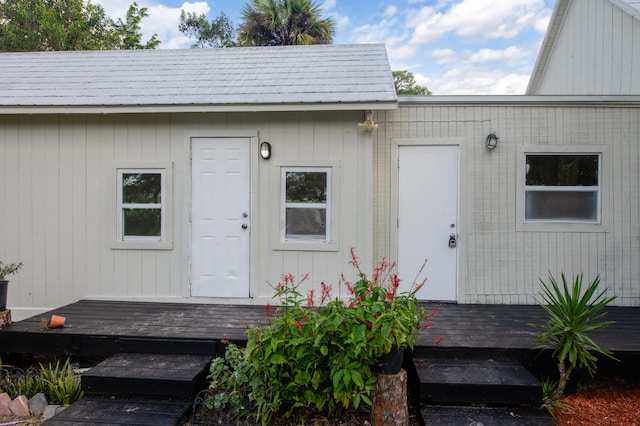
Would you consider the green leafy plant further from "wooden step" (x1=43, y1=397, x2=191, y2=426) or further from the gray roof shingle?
the gray roof shingle

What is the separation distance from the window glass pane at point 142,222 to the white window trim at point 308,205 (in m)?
1.53

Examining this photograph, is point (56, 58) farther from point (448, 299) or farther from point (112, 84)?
point (448, 299)

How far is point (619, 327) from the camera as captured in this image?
3.87 m

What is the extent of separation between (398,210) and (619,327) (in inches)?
102

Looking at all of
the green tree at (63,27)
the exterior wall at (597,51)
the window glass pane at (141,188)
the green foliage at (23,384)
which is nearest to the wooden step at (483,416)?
the green foliage at (23,384)

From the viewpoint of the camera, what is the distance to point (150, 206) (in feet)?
16.0

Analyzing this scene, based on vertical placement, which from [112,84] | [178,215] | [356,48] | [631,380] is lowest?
[631,380]

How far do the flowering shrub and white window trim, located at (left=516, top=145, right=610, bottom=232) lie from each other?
2.78 m

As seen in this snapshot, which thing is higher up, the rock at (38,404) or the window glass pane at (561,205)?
the window glass pane at (561,205)

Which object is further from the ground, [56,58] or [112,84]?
[56,58]

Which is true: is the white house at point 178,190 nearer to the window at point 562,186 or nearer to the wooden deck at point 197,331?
the wooden deck at point 197,331

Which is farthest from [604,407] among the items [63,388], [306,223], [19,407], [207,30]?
[207,30]

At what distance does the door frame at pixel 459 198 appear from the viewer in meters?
4.84

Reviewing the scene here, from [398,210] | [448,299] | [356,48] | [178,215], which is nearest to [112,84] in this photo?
[178,215]
